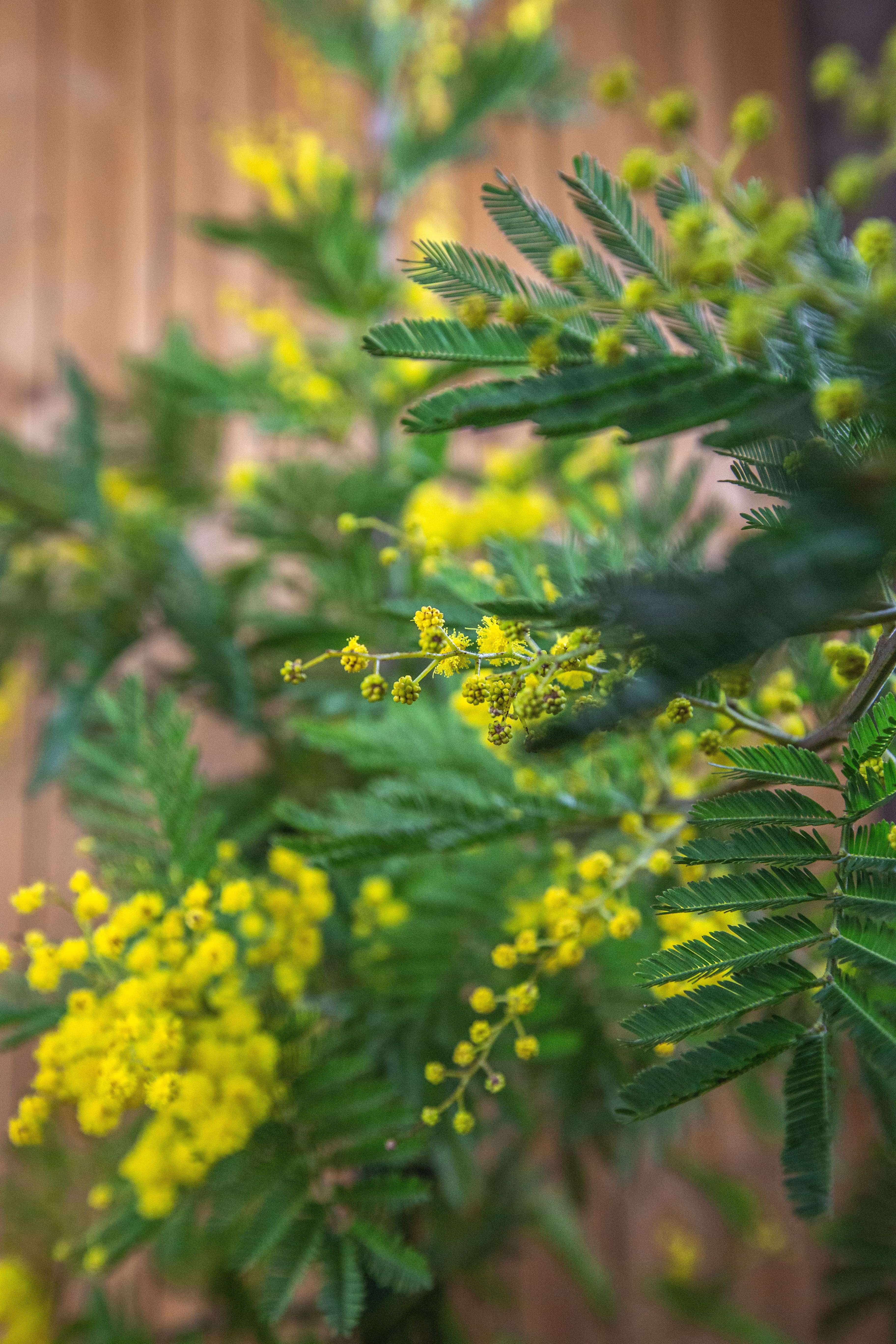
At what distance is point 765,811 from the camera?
34 centimetres

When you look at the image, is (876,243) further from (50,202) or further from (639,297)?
(50,202)

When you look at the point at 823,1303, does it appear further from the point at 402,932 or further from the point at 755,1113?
the point at 402,932

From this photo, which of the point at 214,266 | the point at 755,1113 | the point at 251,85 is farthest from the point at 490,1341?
the point at 251,85

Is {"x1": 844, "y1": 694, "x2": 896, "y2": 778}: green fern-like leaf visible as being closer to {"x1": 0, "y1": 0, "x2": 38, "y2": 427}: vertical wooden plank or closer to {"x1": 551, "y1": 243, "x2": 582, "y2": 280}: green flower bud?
{"x1": 551, "y1": 243, "x2": 582, "y2": 280}: green flower bud

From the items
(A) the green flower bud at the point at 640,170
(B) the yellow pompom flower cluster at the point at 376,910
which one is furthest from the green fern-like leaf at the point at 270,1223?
(A) the green flower bud at the point at 640,170

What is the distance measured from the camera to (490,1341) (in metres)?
1.13

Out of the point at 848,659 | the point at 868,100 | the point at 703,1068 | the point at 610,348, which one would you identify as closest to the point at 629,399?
the point at 610,348

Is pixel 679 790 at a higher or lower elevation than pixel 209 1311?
Result: higher

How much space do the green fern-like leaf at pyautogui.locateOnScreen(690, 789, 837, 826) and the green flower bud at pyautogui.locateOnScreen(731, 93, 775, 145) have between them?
0.91ft

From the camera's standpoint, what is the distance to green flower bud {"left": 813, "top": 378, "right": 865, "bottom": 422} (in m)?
0.24

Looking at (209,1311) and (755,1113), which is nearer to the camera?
(755,1113)

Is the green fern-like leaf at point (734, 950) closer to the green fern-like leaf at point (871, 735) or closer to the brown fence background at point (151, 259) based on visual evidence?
the green fern-like leaf at point (871, 735)

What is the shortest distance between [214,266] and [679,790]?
1160mm

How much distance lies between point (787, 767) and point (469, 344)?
0.20 meters
